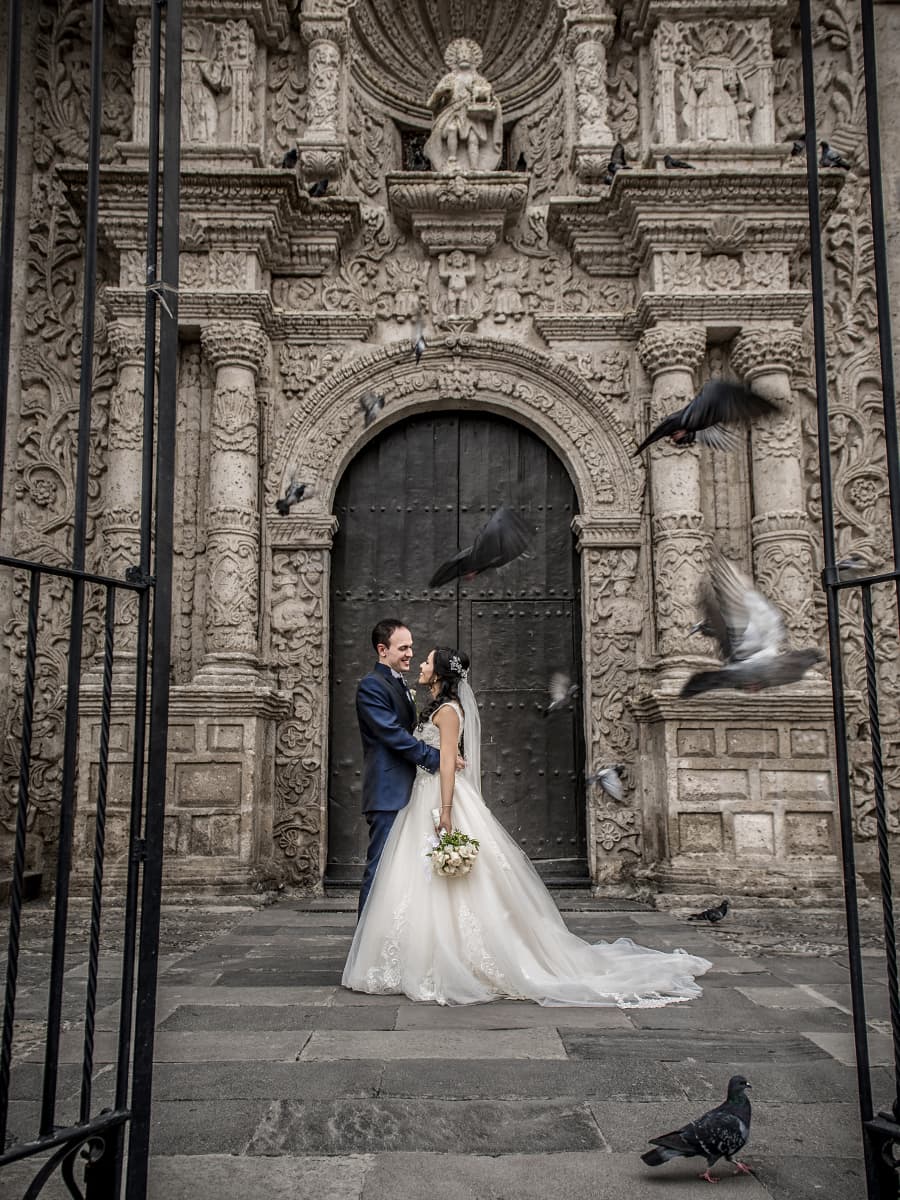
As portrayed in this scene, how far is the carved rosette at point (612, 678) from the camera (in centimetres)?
844

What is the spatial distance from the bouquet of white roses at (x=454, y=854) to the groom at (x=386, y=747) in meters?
0.40

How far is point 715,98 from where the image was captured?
30.1ft

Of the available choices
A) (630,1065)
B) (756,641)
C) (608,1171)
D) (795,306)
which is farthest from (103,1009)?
(795,306)

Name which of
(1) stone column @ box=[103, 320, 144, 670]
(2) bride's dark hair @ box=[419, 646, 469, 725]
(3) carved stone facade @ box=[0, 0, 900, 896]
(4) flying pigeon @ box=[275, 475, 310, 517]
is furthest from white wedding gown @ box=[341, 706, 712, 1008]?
(4) flying pigeon @ box=[275, 475, 310, 517]

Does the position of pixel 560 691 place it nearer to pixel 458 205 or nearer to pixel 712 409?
pixel 712 409

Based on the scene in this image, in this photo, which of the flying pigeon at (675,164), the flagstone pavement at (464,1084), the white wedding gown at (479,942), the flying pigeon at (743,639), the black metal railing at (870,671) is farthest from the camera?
the flying pigeon at (675,164)

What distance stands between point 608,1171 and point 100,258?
845cm

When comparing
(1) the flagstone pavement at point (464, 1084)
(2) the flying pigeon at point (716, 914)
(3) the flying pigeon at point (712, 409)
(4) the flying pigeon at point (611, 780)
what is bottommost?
(1) the flagstone pavement at point (464, 1084)

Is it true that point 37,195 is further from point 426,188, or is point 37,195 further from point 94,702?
point 94,702

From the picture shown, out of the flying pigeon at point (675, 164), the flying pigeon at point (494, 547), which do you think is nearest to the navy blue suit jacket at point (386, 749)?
the flying pigeon at point (494, 547)

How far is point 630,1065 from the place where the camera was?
143 inches

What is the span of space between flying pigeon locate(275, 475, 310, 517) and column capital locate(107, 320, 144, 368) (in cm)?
160

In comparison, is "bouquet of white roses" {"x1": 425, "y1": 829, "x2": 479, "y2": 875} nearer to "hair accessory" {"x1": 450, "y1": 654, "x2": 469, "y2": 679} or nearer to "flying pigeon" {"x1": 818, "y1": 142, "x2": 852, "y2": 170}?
"hair accessory" {"x1": 450, "y1": 654, "x2": 469, "y2": 679}

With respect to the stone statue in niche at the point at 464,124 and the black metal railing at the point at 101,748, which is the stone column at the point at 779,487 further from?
the black metal railing at the point at 101,748
